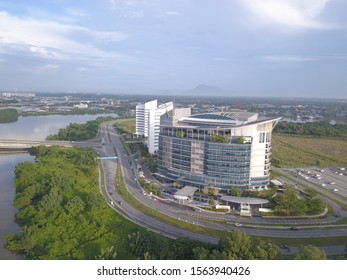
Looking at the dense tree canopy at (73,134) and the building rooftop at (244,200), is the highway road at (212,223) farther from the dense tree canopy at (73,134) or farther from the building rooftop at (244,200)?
the dense tree canopy at (73,134)

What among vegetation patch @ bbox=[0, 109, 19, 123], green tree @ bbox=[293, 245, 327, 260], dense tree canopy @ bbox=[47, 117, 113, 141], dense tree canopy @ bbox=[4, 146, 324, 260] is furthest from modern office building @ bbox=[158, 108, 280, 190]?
vegetation patch @ bbox=[0, 109, 19, 123]

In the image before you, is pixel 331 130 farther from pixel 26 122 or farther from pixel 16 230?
pixel 26 122

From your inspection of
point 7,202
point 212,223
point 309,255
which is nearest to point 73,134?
point 7,202

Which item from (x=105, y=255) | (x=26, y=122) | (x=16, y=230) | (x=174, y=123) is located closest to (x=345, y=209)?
(x=174, y=123)

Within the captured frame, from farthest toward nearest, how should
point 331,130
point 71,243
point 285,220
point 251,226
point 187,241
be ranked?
point 331,130
point 285,220
point 251,226
point 71,243
point 187,241

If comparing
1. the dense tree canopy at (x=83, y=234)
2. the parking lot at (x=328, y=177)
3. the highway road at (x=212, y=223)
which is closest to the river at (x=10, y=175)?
the dense tree canopy at (x=83, y=234)

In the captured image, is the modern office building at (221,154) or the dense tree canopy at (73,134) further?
the dense tree canopy at (73,134)
